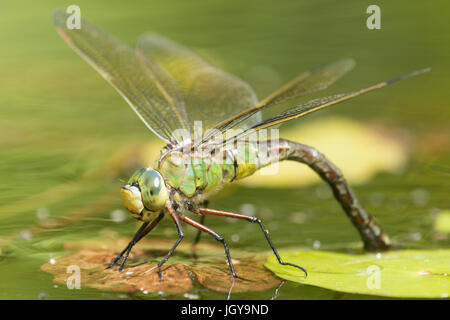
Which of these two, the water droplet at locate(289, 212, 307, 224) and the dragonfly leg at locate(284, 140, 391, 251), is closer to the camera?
the dragonfly leg at locate(284, 140, 391, 251)

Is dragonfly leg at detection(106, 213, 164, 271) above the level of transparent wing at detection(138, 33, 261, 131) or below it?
below

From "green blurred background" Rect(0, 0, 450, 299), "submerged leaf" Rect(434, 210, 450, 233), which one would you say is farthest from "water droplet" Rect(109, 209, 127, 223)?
"submerged leaf" Rect(434, 210, 450, 233)

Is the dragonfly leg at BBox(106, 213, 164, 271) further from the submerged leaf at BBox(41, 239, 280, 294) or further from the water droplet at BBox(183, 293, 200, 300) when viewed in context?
the water droplet at BBox(183, 293, 200, 300)

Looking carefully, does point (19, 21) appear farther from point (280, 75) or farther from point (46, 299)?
point (46, 299)

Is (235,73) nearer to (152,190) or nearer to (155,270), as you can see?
Result: (152,190)

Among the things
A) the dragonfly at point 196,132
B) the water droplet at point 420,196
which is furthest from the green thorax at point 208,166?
the water droplet at point 420,196

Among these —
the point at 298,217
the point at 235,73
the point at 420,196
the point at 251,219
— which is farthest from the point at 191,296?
the point at 235,73

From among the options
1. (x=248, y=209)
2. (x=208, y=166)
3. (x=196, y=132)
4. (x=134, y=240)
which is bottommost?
(x=134, y=240)
